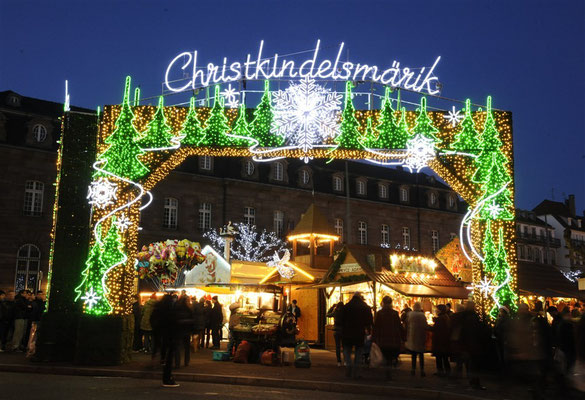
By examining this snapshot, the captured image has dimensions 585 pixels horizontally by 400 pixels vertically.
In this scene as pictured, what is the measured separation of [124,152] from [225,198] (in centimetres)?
2723

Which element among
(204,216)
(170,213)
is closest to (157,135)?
(170,213)

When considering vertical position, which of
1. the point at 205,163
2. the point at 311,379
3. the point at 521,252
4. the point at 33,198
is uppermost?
the point at 205,163

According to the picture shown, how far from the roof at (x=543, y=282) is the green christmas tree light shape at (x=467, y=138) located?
12.5 meters

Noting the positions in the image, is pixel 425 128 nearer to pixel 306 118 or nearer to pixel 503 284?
pixel 306 118

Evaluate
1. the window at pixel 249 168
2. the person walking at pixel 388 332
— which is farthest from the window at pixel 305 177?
the person walking at pixel 388 332

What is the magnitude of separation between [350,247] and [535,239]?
57.2 meters

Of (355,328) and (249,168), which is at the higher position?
(249,168)

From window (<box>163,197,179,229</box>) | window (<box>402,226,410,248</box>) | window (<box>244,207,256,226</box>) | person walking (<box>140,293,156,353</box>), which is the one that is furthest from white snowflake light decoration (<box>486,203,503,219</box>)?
window (<box>402,226,410,248</box>)

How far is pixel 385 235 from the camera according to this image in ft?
163

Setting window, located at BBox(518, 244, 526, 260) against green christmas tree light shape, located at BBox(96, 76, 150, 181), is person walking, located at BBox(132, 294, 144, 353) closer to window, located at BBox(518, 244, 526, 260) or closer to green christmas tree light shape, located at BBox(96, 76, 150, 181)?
green christmas tree light shape, located at BBox(96, 76, 150, 181)

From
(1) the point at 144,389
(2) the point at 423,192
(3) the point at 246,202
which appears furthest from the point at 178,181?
(1) the point at 144,389

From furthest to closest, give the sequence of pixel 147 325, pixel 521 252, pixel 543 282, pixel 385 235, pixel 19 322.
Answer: pixel 521 252, pixel 385 235, pixel 543 282, pixel 147 325, pixel 19 322

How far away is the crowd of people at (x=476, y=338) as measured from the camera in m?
9.44

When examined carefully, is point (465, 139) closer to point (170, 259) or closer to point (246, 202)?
point (170, 259)
